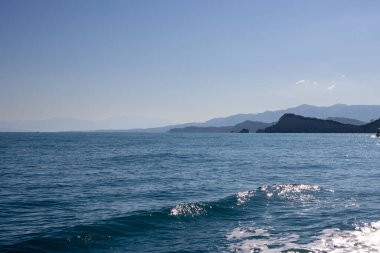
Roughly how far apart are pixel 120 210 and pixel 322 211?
12.3m

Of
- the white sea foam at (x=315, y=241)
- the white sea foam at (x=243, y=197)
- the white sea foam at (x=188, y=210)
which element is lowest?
the white sea foam at (x=315, y=241)

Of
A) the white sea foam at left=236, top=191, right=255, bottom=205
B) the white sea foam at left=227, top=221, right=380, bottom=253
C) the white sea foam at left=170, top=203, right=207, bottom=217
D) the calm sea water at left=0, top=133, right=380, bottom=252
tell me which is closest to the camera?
the white sea foam at left=227, top=221, right=380, bottom=253

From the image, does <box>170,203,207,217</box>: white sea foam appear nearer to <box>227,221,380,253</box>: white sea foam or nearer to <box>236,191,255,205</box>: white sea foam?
<box>236,191,255,205</box>: white sea foam

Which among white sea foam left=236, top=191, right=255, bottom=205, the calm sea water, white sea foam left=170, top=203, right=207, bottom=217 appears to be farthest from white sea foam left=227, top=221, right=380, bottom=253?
white sea foam left=236, top=191, right=255, bottom=205

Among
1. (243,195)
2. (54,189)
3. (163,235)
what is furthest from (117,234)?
(54,189)

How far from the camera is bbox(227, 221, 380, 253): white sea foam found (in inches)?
566

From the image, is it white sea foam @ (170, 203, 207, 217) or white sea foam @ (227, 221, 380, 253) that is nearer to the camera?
white sea foam @ (227, 221, 380, 253)

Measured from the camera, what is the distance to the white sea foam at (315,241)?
47.1 feet

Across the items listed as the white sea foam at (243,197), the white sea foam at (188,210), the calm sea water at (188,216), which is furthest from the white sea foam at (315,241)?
the white sea foam at (243,197)

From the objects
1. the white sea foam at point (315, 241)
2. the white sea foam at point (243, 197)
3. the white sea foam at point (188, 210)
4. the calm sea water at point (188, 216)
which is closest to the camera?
the white sea foam at point (315, 241)

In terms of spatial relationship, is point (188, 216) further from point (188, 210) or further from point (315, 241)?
point (315, 241)

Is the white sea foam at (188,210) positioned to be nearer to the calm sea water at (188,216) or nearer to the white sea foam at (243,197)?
the calm sea water at (188,216)

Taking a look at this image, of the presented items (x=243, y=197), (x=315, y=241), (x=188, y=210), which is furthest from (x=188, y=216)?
(x=315, y=241)

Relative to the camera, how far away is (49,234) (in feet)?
53.5
